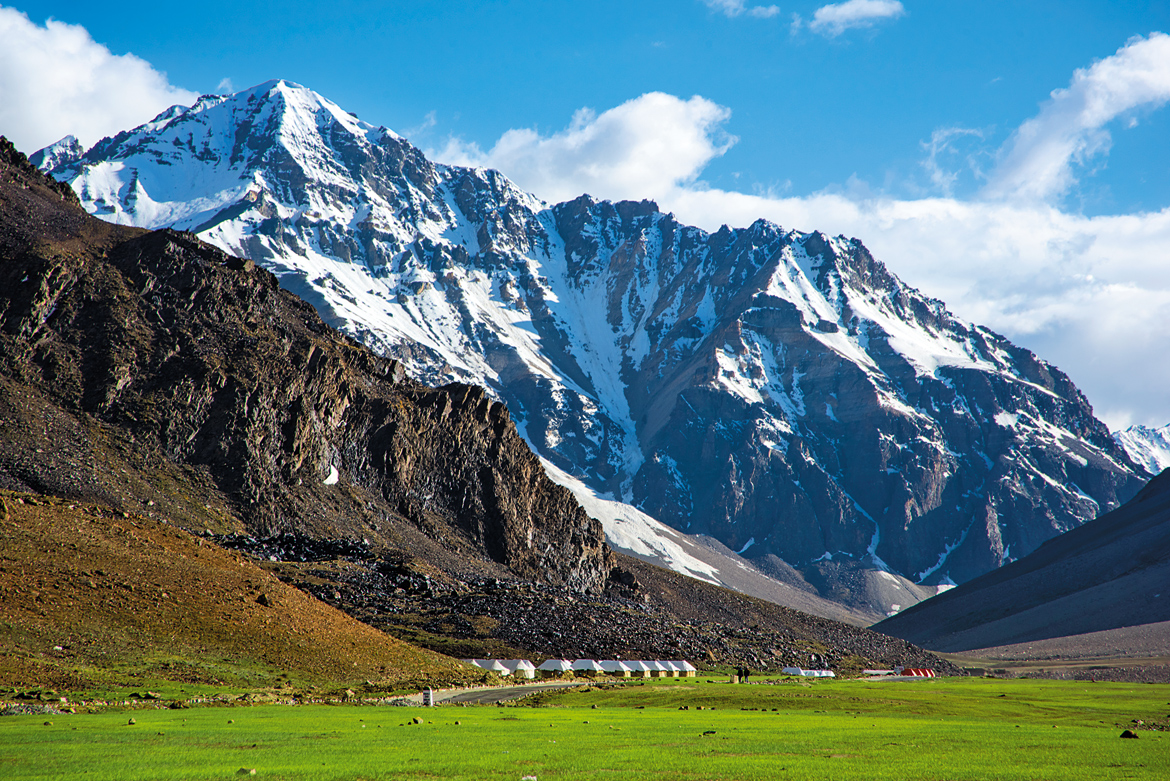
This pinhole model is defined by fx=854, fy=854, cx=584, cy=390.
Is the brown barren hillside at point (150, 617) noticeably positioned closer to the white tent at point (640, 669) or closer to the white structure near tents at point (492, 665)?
the white structure near tents at point (492, 665)

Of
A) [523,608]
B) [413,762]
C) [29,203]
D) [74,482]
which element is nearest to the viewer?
[413,762]

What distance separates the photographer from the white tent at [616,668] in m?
91.1

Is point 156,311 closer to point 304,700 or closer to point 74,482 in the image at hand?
point 74,482

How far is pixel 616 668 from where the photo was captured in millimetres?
91938

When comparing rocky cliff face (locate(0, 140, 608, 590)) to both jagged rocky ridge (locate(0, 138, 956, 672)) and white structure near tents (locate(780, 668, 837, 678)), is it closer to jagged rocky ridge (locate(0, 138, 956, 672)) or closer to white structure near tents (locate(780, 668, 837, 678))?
jagged rocky ridge (locate(0, 138, 956, 672))

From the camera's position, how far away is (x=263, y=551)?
331 ft

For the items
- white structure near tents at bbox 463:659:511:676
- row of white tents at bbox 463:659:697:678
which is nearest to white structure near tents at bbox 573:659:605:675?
row of white tents at bbox 463:659:697:678

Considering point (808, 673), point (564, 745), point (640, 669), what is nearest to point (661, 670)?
point (640, 669)

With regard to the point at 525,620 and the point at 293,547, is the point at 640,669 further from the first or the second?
the point at 293,547

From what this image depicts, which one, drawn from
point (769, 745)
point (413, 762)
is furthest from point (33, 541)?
point (769, 745)

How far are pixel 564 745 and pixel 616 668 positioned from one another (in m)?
66.0

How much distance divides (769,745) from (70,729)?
24.6 metres

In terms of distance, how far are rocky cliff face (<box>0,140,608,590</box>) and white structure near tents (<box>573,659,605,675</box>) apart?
5029 cm

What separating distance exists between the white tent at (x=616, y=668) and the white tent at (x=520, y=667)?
10.5 m
